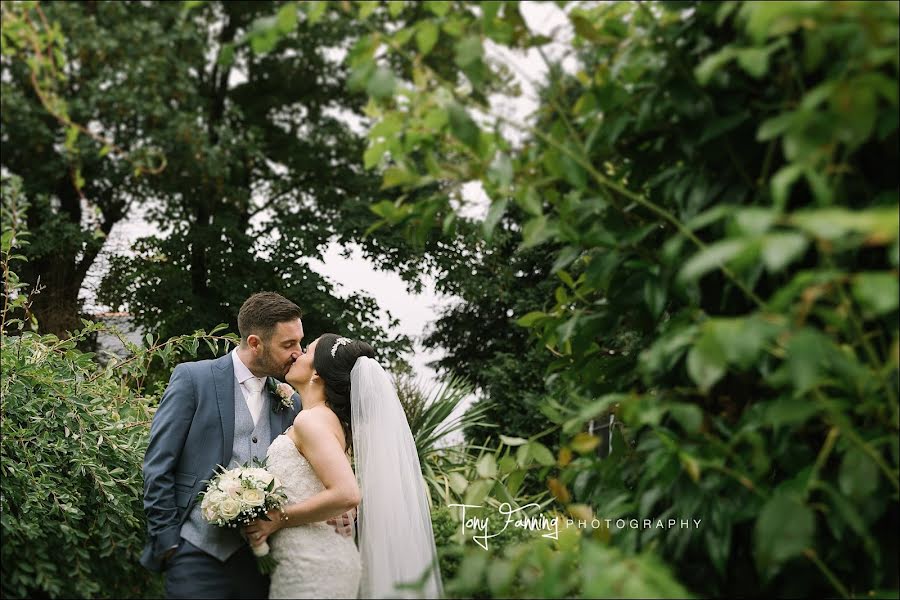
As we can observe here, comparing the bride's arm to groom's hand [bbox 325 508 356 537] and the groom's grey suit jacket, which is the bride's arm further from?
the groom's grey suit jacket

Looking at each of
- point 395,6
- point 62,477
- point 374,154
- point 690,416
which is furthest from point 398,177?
point 62,477

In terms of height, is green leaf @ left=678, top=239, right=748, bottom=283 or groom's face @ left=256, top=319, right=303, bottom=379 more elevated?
A: green leaf @ left=678, top=239, right=748, bottom=283

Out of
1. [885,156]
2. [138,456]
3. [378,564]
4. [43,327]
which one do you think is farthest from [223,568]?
[43,327]

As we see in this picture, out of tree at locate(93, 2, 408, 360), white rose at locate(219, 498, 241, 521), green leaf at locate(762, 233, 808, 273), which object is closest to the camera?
green leaf at locate(762, 233, 808, 273)

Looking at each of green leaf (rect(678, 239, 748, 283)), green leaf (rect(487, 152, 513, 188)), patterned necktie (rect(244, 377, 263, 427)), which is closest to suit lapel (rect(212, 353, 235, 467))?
patterned necktie (rect(244, 377, 263, 427))

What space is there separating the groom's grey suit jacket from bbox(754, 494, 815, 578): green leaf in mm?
2552

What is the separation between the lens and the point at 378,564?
11.3ft

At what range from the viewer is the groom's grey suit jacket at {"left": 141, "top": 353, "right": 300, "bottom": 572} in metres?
3.36

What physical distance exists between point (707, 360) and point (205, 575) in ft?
8.52

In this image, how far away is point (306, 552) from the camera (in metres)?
3.34

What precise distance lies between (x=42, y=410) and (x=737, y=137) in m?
3.32

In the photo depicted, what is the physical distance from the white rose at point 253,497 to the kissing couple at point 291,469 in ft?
0.50

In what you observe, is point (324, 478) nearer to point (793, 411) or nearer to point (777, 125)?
point (793, 411)

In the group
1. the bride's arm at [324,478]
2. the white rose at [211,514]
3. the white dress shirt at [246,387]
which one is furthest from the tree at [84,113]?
the white rose at [211,514]
